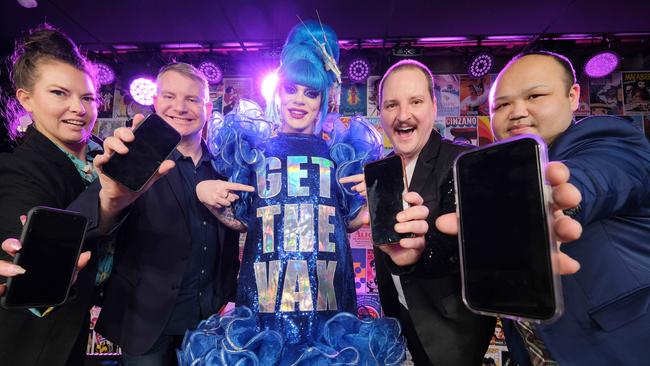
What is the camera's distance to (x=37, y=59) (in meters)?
1.58

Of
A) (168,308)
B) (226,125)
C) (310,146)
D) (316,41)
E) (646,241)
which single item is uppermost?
(316,41)

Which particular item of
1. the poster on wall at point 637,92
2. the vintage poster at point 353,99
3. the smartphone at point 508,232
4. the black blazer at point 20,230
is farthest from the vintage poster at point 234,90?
the poster on wall at point 637,92

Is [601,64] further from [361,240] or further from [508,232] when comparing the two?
[508,232]

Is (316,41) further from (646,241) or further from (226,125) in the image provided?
(646,241)

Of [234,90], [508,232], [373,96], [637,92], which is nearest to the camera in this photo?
[508,232]

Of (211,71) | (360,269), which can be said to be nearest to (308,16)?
(211,71)

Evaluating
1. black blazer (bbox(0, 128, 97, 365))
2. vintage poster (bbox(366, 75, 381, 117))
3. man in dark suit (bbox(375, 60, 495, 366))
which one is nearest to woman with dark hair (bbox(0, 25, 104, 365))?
black blazer (bbox(0, 128, 97, 365))

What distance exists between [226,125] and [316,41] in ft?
1.90

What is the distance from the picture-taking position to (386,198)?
106cm

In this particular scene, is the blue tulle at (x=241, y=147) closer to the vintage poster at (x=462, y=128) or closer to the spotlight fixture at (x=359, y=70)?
the spotlight fixture at (x=359, y=70)

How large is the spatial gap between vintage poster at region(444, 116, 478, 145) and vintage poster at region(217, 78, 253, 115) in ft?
9.31

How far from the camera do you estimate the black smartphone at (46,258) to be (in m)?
1.05

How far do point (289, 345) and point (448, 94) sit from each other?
15.1 feet

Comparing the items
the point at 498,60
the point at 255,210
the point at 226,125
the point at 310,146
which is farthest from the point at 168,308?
the point at 498,60
